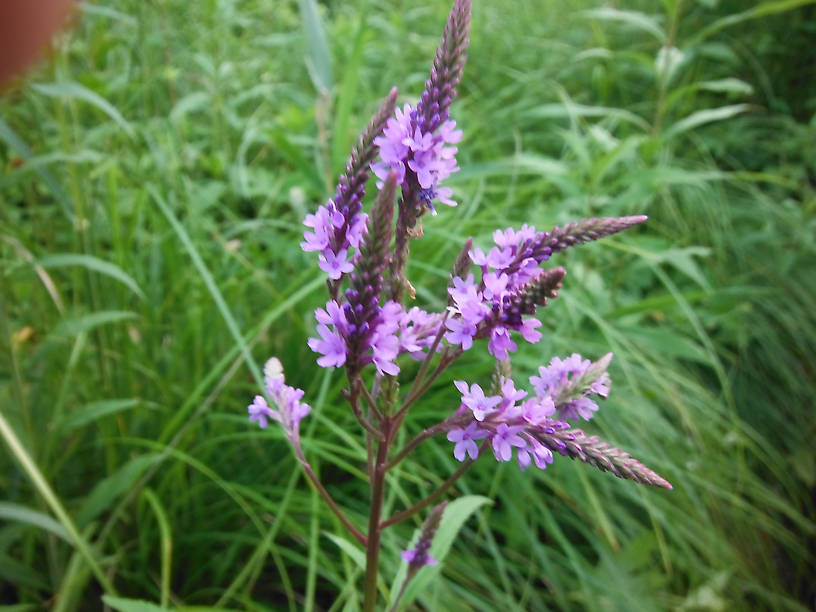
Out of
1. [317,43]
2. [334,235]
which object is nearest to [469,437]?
[334,235]

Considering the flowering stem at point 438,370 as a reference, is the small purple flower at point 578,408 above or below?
below

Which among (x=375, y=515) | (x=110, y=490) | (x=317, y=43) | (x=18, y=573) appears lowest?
(x=18, y=573)

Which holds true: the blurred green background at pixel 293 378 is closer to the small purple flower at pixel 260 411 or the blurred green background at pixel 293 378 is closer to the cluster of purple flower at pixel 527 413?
the small purple flower at pixel 260 411

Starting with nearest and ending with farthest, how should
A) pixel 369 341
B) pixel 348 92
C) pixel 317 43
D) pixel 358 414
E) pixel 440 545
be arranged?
pixel 369 341 → pixel 358 414 → pixel 440 545 → pixel 317 43 → pixel 348 92

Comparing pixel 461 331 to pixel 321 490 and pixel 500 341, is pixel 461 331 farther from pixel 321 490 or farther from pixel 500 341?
pixel 321 490

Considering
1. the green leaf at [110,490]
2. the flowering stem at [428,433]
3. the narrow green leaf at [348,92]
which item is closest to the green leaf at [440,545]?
the flowering stem at [428,433]

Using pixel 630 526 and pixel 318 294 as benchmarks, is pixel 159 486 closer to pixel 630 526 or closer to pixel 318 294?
pixel 318 294

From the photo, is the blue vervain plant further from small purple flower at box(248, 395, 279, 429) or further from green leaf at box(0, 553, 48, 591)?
green leaf at box(0, 553, 48, 591)
